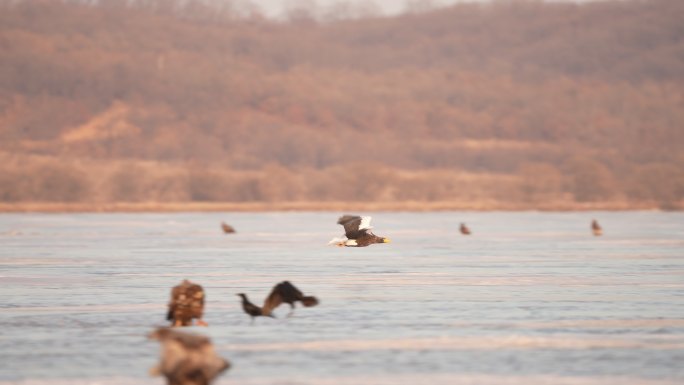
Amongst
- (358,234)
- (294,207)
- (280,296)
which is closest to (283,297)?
(280,296)

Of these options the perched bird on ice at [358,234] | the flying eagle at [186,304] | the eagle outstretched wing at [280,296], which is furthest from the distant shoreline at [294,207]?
the flying eagle at [186,304]

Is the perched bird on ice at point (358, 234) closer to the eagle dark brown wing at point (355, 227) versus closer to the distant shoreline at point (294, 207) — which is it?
the eagle dark brown wing at point (355, 227)

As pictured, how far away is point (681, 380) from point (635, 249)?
38.1 meters

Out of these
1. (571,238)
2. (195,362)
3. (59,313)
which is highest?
(571,238)

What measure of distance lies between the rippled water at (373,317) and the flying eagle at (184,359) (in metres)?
1.47

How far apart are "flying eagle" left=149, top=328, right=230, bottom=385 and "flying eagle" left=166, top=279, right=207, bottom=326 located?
22.5ft

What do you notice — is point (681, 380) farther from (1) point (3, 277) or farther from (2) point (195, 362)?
Answer: (1) point (3, 277)

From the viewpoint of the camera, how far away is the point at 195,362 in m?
18.1

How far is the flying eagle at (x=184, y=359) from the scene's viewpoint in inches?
704

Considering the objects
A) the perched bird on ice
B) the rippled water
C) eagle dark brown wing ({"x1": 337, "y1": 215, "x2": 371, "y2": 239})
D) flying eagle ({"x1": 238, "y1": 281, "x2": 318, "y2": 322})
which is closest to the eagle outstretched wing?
flying eagle ({"x1": 238, "y1": 281, "x2": 318, "y2": 322})

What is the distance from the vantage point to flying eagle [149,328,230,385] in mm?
17875

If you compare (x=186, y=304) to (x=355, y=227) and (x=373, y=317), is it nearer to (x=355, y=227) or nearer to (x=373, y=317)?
(x=373, y=317)

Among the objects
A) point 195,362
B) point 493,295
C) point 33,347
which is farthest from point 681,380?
point 493,295

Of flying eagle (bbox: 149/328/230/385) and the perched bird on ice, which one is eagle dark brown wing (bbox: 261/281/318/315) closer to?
flying eagle (bbox: 149/328/230/385)
